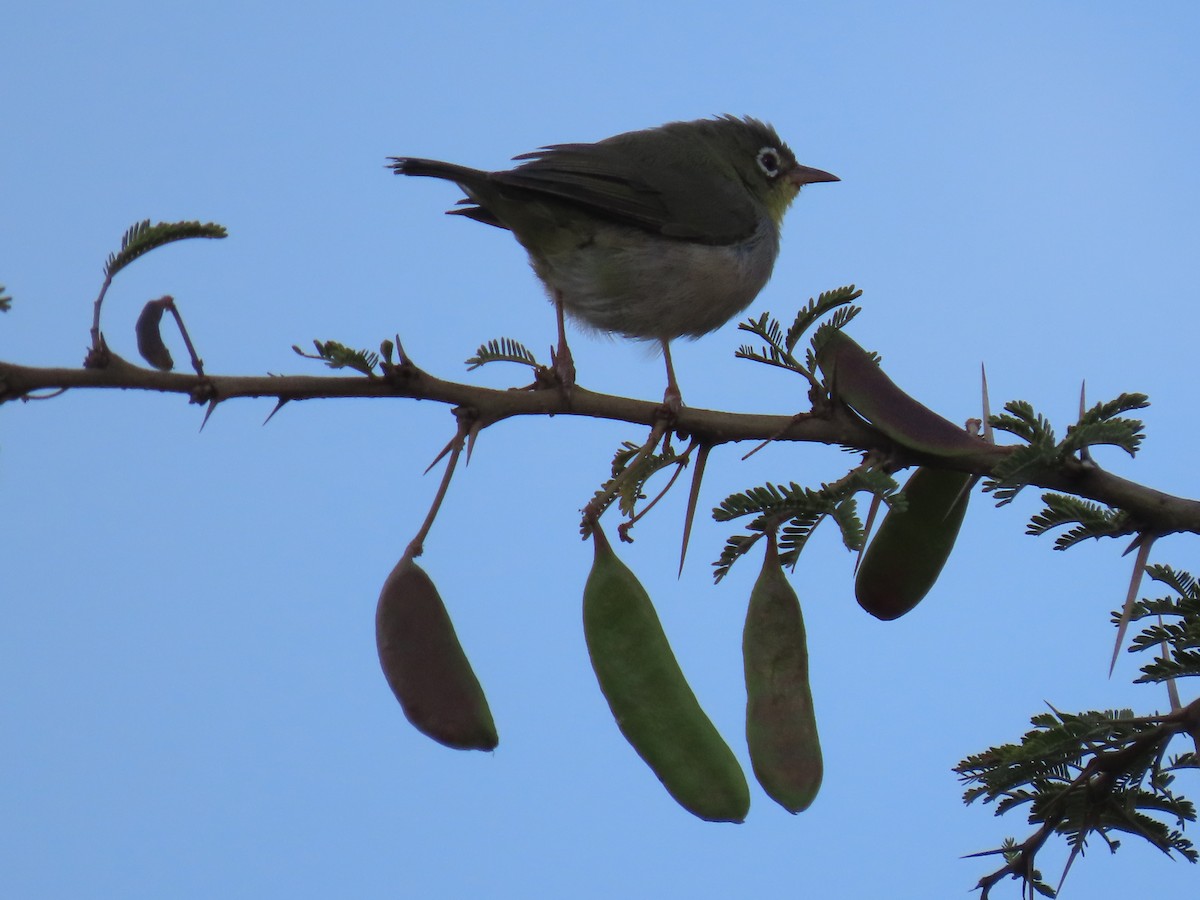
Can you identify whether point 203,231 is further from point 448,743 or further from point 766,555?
point 766,555

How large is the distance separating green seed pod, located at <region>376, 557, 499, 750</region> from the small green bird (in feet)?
7.34

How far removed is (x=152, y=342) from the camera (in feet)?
7.22

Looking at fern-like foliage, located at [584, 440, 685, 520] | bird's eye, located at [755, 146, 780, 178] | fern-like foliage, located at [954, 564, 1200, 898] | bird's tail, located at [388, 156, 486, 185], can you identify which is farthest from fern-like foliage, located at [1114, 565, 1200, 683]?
bird's eye, located at [755, 146, 780, 178]

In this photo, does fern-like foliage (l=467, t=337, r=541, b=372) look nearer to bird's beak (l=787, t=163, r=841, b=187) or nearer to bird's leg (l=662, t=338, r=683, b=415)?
bird's leg (l=662, t=338, r=683, b=415)

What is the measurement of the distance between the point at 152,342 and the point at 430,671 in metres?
0.81

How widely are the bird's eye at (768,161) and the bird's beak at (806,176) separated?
0.11 metres

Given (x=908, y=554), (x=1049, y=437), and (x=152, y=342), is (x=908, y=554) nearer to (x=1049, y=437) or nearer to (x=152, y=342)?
(x=1049, y=437)

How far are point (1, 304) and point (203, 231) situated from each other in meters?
0.49

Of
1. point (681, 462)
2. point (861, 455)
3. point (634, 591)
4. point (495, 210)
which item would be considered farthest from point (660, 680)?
point (495, 210)

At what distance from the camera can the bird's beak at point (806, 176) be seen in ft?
22.4

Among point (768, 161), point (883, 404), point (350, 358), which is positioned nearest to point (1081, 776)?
point (883, 404)

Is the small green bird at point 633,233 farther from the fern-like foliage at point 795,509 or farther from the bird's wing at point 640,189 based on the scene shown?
the fern-like foliage at point 795,509

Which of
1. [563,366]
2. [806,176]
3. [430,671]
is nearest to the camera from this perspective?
[430,671]

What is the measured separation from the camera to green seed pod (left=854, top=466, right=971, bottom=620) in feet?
9.28
